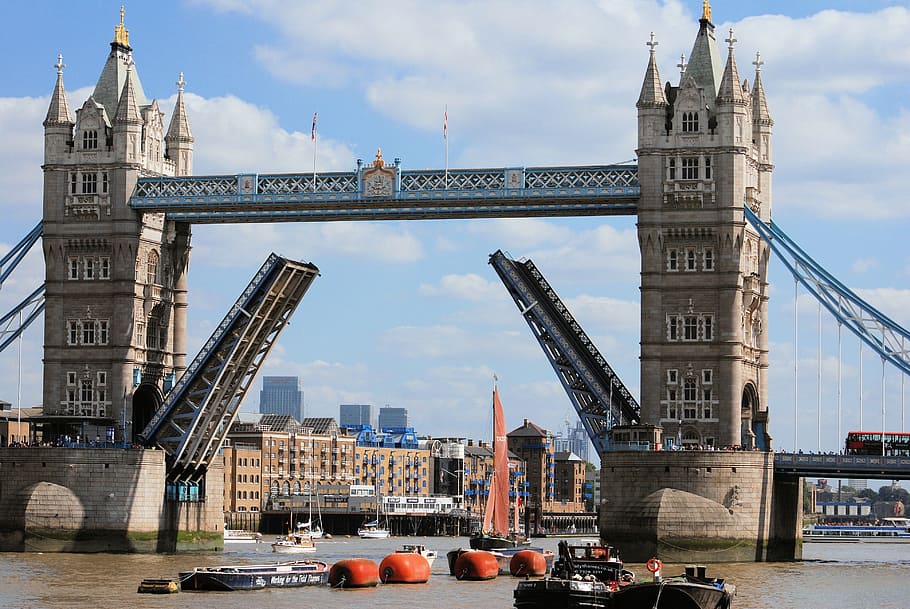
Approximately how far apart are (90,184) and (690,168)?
103 feet

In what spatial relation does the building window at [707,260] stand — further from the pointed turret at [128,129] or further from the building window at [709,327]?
the pointed turret at [128,129]

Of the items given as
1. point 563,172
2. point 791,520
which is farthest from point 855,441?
point 563,172

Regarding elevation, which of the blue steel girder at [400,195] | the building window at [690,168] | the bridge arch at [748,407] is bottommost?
the bridge arch at [748,407]

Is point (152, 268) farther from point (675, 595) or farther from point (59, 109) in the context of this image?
point (675, 595)

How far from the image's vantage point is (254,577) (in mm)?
71438

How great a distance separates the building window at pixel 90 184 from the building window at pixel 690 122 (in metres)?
30.7

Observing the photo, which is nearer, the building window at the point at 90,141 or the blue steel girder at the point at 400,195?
the blue steel girder at the point at 400,195

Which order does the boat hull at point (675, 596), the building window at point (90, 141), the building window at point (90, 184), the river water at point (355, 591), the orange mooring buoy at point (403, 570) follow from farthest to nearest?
the building window at point (90, 141) < the building window at point (90, 184) < the orange mooring buoy at point (403, 570) < the river water at point (355, 591) < the boat hull at point (675, 596)

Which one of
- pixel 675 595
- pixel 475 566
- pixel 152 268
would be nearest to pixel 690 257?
pixel 475 566

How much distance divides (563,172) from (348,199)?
433 inches

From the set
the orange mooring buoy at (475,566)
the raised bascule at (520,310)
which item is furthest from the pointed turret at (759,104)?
the orange mooring buoy at (475,566)

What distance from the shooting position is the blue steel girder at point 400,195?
90250mm

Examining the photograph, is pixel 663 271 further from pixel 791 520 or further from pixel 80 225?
pixel 80 225

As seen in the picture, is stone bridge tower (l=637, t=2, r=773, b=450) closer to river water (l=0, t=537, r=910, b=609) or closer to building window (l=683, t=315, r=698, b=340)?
building window (l=683, t=315, r=698, b=340)
